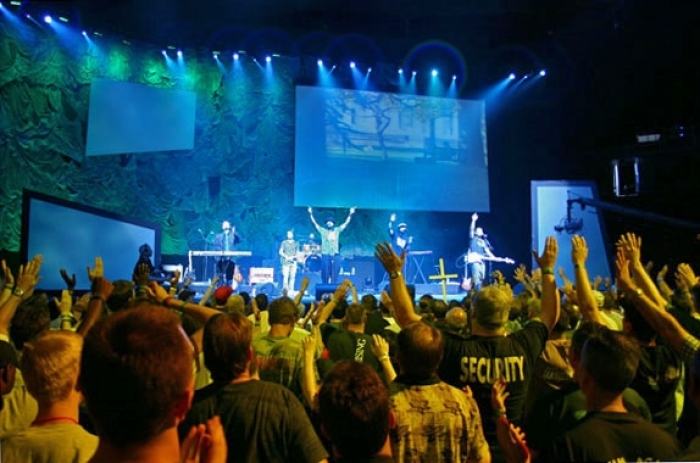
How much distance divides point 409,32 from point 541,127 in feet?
17.2

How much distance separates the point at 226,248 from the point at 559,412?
39.4 ft

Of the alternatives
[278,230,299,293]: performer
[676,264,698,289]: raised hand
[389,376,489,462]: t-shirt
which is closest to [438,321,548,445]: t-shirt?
[389,376,489,462]: t-shirt

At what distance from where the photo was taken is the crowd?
952mm

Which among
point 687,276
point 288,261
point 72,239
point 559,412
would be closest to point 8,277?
point 559,412

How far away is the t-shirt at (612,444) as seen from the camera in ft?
4.68

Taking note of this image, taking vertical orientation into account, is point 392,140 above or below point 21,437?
above

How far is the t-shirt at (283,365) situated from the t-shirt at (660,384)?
153 centimetres

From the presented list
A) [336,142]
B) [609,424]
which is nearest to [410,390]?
[609,424]

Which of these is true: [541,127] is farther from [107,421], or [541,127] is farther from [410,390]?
[107,421]

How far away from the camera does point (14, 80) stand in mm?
12312

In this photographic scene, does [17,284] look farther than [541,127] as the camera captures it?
No

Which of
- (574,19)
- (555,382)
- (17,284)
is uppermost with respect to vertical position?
(574,19)

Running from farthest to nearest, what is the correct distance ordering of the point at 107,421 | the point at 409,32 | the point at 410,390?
the point at 409,32
the point at 410,390
the point at 107,421

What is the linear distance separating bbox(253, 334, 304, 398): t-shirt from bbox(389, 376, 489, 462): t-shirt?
807 mm
